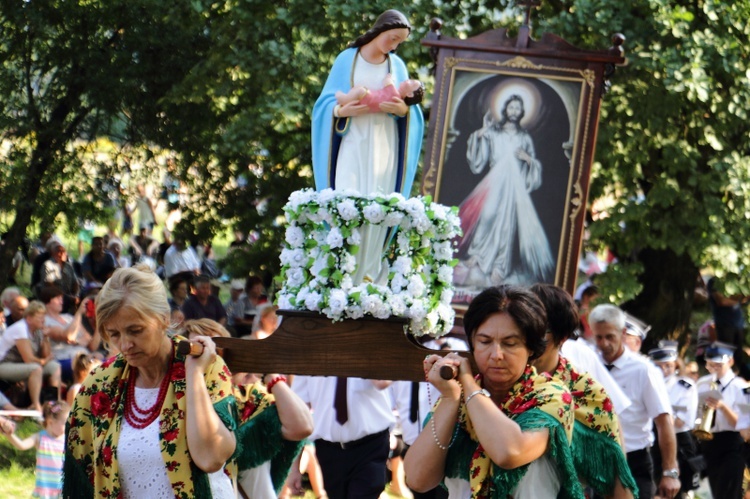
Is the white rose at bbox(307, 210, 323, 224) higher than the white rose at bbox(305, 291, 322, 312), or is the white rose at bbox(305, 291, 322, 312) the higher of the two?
the white rose at bbox(307, 210, 323, 224)

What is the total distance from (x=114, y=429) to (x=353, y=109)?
7.61 feet

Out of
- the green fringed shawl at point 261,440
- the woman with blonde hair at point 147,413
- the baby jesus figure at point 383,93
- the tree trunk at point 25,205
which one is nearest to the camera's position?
the woman with blonde hair at point 147,413

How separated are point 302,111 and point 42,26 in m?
4.01

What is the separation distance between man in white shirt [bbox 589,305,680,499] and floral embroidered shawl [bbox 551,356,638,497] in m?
3.33

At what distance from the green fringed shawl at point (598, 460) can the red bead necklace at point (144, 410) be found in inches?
54.5

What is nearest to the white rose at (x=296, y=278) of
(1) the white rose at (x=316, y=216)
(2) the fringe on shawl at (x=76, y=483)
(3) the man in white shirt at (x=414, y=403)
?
(1) the white rose at (x=316, y=216)

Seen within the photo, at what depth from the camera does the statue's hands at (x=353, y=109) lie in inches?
241

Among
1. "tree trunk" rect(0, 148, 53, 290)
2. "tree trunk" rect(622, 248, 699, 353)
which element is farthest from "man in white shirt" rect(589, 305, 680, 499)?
"tree trunk" rect(0, 148, 53, 290)

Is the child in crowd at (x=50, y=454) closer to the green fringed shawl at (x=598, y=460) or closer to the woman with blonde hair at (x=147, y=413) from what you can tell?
the woman with blonde hair at (x=147, y=413)

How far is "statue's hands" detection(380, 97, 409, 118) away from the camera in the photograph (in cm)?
611

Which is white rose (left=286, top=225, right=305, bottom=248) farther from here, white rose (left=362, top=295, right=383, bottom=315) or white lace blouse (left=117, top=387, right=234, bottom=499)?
white lace blouse (left=117, top=387, right=234, bottom=499)

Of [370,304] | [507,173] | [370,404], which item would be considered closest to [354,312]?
[370,304]

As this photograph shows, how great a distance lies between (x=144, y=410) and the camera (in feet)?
14.3

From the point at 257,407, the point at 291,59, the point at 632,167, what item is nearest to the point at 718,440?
the point at 632,167
